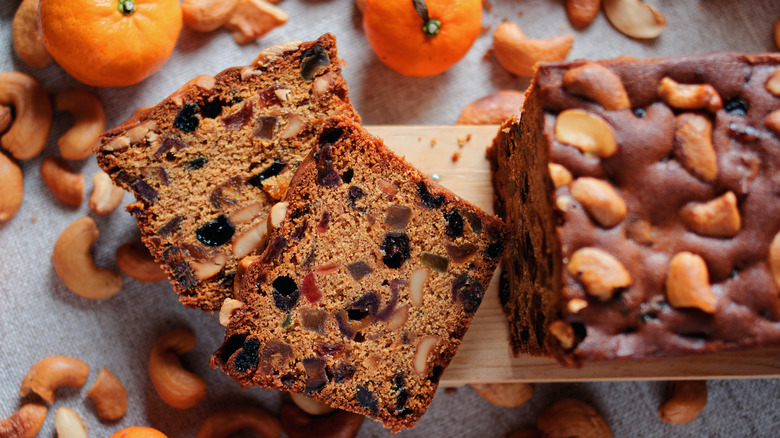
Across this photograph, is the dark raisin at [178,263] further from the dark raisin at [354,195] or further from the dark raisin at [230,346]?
the dark raisin at [354,195]

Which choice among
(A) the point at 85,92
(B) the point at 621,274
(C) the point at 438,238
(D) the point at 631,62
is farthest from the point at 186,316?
(D) the point at 631,62

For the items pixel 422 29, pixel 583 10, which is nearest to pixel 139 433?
pixel 422 29

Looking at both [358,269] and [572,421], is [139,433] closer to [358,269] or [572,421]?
[358,269]

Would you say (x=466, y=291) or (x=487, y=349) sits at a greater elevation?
(x=466, y=291)

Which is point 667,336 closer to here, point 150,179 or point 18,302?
point 150,179

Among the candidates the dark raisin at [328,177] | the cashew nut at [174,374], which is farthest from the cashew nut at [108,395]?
the dark raisin at [328,177]
